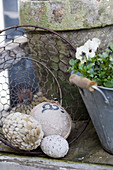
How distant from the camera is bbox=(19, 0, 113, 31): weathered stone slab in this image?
155cm

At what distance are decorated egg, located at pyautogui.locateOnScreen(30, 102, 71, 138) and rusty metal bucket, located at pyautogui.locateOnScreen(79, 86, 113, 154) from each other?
209 millimetres

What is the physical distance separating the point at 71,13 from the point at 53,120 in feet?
2.32

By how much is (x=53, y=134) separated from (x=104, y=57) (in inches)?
22.0

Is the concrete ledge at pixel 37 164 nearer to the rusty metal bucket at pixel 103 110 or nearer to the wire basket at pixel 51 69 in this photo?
the rusty metal bucket at pixel 103 110

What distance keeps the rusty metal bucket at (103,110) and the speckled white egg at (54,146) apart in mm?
227

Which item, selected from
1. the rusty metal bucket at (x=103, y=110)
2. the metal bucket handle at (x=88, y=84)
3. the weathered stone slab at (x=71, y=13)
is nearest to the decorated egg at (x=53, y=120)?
the rusty metal bucket at (x=103, y=110)

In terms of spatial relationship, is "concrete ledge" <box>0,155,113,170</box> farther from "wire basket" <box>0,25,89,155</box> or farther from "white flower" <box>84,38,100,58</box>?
"white flower" <box>84,38,100,58</box>

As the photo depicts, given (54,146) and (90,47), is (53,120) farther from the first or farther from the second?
(90,47)

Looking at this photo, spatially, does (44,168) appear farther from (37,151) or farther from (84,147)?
(84,147)

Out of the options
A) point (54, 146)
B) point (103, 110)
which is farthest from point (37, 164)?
point (103, 110)

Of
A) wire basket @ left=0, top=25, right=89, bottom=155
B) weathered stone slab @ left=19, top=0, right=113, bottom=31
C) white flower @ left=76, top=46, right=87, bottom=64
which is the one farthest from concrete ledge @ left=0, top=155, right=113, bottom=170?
weathered stone slab @ left=19, top=0, right=113, bottom=31

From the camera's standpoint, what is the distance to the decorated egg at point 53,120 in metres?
1.46

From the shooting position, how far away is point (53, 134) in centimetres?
145

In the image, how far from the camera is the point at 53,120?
147cm
